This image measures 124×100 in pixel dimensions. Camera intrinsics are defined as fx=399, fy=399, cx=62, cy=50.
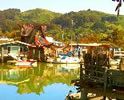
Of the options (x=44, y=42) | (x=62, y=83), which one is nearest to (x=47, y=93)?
(x=62, y=83)

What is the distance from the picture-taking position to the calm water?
124 ft

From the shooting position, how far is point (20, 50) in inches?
3182

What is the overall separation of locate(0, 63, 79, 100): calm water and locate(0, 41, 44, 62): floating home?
12371mm

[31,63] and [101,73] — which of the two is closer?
[101,73]

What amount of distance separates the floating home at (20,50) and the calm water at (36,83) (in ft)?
40.6

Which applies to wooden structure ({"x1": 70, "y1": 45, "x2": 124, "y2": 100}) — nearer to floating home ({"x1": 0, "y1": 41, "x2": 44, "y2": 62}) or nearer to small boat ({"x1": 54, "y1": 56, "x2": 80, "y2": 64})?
small boat ({"x1": 54, "y1": 56, "x2": 80, "y2": 64})

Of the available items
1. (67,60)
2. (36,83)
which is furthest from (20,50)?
(36,83)

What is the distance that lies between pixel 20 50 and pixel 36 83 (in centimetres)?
3271

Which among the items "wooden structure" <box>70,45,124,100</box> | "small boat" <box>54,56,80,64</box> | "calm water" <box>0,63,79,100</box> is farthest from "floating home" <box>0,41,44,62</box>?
"wooden structure" <box>70,45,124,100</box>

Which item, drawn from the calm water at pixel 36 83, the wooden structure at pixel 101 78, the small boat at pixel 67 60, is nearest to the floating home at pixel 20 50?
the small boat at pixel 67 60

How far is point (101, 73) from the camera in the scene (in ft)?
65.4

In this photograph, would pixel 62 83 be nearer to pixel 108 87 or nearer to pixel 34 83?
pixel 34 83

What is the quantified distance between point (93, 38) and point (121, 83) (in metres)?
90.7

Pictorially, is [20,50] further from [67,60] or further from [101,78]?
[101,78]
